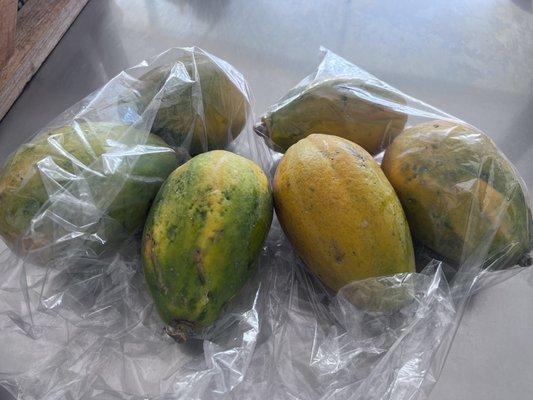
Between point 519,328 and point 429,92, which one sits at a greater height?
point 429,92

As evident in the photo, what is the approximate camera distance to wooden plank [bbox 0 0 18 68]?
0.82 m

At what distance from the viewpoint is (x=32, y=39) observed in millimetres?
964

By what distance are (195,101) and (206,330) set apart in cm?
29

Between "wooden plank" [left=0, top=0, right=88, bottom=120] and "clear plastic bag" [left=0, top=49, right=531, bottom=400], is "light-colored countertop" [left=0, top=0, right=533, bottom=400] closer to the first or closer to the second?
"wooden plank" [left=0, top=0, right=88, bottom=120]

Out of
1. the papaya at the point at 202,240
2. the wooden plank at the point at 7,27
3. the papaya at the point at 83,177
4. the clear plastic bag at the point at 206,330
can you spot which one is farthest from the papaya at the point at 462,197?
the wooden plank at the point at 7,27

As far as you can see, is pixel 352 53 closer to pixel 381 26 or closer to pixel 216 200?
pixel 381 26

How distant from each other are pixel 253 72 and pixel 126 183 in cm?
56

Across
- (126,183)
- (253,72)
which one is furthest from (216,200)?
(253,72)

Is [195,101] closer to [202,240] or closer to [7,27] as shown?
[202,240]

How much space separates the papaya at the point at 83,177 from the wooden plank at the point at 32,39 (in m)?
0.41

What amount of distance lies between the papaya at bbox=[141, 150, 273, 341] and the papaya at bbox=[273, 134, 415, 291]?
5 cm

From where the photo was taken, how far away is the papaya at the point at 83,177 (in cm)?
51

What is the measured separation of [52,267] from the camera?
1.75 ft

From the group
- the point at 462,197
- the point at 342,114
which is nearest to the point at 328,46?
the point at 342,114
